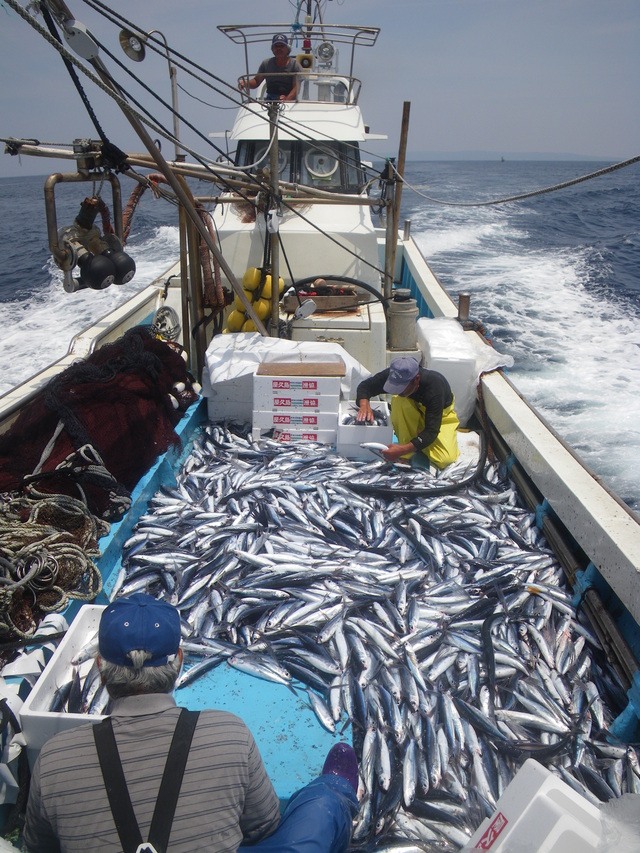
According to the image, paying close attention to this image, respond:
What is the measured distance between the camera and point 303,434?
20.0ft

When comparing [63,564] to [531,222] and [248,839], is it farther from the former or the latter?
[531,222]

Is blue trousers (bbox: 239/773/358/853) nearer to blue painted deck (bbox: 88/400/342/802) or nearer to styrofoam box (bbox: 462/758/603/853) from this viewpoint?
blue painted deck (bbox: 88/400/342/802)

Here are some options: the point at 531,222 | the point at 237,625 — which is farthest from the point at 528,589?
the point at 531,222

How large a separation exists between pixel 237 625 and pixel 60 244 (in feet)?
10.9

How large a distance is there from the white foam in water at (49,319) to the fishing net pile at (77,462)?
5.02 meters

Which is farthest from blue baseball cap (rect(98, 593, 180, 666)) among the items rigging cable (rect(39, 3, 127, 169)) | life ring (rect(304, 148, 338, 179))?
life ring (rect(304, 148, 338, 179))

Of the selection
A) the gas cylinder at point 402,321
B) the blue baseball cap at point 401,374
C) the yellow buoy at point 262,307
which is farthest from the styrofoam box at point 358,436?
the yellow buoy at point 262,307

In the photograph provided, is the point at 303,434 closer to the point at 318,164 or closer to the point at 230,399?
the point at 230,399

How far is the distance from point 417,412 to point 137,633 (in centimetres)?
442

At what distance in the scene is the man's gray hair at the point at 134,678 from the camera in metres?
1.92

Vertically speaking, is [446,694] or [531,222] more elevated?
[531,222]

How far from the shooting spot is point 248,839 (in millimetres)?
2174

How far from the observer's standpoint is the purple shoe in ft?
9.00

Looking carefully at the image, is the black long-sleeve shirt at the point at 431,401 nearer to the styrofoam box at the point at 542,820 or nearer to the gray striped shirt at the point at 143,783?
the styrofoam box at the point at 542,820
